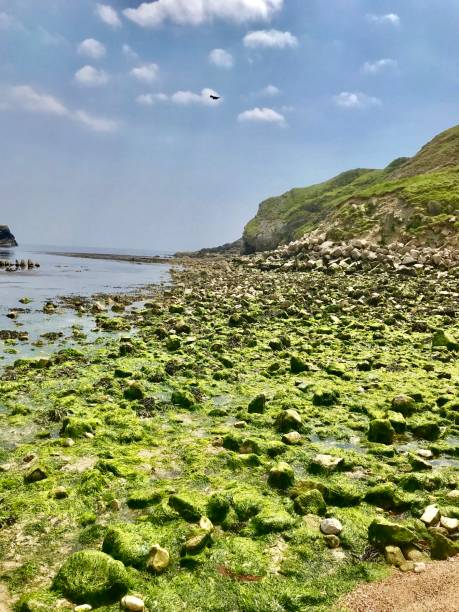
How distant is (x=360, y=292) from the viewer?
31484 mm

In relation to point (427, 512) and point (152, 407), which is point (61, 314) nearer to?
point (152, 407)

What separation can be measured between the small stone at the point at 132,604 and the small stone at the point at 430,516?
169 inches

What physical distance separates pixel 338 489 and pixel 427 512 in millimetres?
1467

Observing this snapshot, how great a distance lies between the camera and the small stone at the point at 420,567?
5.67 m

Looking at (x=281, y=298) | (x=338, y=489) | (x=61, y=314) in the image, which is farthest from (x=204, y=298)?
(x=338, y=489)

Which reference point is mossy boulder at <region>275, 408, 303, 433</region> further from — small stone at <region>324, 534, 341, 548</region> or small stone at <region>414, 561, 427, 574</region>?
small stone at <region>414, 561, 427, 574</region>

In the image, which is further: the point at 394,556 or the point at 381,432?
the point at 381,432

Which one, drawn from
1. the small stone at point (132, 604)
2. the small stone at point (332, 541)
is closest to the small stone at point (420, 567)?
the small stone at point (332, 541)

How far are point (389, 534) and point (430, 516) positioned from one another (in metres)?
0.94

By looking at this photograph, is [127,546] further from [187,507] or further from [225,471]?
[225,471]

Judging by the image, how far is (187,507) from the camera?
7.04 metres

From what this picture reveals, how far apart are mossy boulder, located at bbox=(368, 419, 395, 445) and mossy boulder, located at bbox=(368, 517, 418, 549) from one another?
3.61 metres

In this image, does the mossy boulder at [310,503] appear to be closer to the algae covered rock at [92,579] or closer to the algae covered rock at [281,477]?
the algae covered rock at [281,477]

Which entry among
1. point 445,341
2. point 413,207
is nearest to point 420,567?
point 445,341
